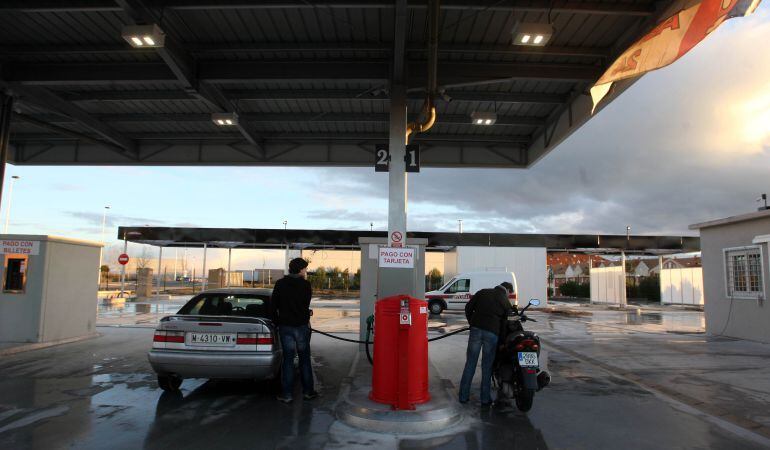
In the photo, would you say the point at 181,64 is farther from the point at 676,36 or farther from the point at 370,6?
the point at 676,36

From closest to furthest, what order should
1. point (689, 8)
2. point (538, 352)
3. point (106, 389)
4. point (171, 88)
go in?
1. point (689, 8)
2. point (538, 352)
3. point (106, 389)
4. point (171, 88)

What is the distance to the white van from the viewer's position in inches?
949

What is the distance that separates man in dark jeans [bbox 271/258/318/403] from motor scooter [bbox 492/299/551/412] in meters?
2.54

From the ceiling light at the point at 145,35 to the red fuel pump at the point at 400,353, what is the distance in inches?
210

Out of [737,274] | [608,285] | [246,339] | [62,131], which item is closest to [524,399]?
[246,339]

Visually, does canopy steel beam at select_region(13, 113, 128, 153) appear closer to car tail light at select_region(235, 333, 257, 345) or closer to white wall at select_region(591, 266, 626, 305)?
car tail light at select_region(235, 333, 257, 345)

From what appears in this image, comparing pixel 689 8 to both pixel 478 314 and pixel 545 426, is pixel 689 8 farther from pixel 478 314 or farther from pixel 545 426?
pixel 545 426

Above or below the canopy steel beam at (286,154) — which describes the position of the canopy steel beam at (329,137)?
above

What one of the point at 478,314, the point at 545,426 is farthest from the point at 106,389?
the point at 545,426

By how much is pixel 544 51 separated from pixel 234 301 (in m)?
6.88

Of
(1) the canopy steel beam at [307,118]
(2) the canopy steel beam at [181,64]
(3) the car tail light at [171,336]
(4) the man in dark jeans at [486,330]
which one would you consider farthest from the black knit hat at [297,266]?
(1) the canopy steel beam at [307,118]

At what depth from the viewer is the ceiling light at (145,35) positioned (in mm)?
7555

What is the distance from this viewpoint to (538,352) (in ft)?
20.3

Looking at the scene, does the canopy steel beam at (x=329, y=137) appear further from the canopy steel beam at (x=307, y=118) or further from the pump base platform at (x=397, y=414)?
the pump base platform at (x=397, y=414)
